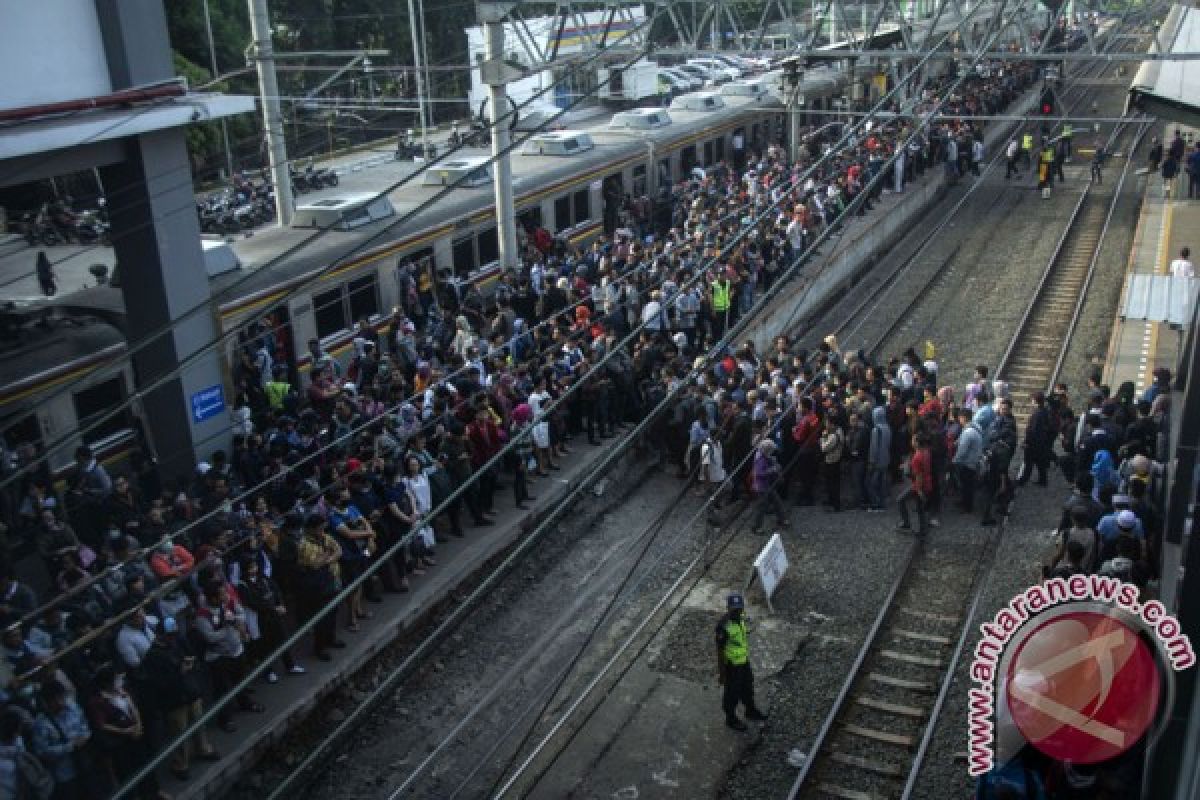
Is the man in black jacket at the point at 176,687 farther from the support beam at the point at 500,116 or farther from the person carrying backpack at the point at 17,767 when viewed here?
the support beam at the point at 500,116

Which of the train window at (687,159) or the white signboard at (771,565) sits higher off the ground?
the train window at (687,159)

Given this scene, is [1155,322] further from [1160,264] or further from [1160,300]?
[1160,264]

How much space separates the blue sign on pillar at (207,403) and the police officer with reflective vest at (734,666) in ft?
22.5

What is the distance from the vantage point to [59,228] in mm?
16859

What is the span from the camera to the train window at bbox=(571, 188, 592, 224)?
2200 cm

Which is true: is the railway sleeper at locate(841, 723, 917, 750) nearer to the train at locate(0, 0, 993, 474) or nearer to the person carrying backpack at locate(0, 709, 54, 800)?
the train at locate(0, 0, 993, 474)

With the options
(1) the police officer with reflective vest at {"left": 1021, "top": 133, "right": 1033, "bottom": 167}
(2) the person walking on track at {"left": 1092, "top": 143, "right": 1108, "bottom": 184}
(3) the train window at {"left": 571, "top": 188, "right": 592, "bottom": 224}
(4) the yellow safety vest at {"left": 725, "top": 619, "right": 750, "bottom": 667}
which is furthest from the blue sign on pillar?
(1) the police officer with reflective vest at {"left": 1021, "top": 133, "right": 1033, "bottom": 167}

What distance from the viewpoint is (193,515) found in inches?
402

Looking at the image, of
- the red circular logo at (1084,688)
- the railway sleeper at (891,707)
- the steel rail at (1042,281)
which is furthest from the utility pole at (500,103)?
the red circular logo at (1084,688)

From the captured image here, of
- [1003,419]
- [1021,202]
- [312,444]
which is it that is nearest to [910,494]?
[1003,419]

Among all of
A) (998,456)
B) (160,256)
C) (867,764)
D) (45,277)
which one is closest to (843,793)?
→ (867,764)

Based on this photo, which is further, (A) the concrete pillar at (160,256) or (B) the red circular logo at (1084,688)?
(A) the concrete pillar at (160,256)

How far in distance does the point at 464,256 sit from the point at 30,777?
1241 cm

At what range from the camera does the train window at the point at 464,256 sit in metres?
18.4
